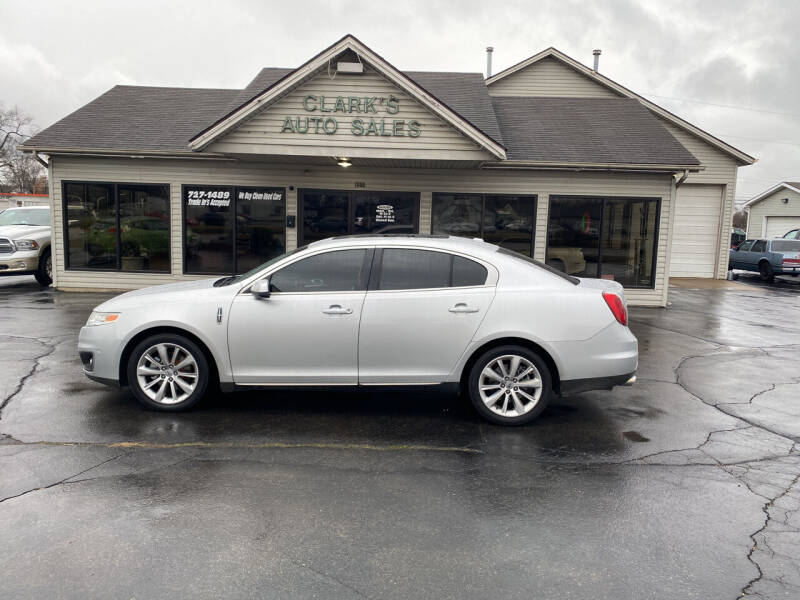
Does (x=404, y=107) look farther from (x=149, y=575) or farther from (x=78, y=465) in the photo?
(x=149, y=575)

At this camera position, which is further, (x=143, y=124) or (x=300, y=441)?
(x=143, y=124)

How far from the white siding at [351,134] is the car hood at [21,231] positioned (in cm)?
623

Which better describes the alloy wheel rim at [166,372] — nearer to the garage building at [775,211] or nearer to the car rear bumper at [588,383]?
the car rear bumper at [588,383]

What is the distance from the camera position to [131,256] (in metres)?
14.6

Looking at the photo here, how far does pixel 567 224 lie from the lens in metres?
14.2

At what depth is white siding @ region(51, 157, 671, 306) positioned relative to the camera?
14031 mm

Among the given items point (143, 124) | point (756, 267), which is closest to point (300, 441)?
point (143, 124)

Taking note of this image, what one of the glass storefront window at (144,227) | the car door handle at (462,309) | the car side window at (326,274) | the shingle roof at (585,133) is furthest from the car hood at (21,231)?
the car door handle at (462,309)

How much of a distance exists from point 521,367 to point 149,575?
11.4 ft

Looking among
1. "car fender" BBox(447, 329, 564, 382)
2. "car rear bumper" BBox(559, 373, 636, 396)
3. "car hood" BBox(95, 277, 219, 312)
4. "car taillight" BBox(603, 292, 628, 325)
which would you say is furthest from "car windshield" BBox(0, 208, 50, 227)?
"car taillight" BBox(603, 292, 628, 325)

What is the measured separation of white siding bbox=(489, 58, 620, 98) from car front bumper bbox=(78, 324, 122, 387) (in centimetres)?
1929

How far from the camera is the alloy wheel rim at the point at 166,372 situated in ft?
18.7

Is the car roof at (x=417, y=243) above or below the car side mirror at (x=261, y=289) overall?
above

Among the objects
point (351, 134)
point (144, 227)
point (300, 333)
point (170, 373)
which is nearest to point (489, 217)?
point (351, 134)
